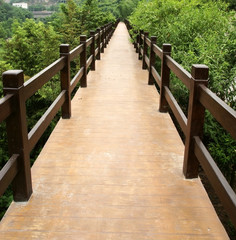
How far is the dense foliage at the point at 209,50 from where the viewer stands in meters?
A: 5.62

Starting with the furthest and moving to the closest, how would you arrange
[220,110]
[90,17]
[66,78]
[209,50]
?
1. [90,17]
2. [209,50]
3. [66,78]
4. [220,110]

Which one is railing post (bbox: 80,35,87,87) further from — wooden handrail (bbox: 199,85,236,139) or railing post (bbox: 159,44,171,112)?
wooden handrail (bbox: 199,85,236,139)

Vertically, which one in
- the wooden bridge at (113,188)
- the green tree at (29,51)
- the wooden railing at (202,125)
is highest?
the wooden railing at (202,125)

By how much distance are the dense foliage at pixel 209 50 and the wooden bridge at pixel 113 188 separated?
92 cm

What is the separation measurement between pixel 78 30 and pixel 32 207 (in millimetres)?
27959

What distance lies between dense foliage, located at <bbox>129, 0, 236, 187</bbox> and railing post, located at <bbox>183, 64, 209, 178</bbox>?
1.84m

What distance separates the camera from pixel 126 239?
276 centimetres

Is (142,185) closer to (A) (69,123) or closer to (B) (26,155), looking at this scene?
(B) (26,155)

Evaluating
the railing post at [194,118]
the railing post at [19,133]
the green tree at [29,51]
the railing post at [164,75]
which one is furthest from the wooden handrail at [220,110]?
the green tree at [29,51]

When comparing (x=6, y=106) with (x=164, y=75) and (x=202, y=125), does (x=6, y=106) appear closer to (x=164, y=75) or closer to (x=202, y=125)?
(x=202, y=125)

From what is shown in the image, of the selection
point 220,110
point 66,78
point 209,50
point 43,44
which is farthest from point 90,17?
point 220,110

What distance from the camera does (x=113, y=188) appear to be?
354cm

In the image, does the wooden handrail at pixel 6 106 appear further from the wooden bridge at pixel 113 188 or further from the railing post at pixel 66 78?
the railing post at pixel 66 78

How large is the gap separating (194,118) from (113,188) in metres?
1.05
